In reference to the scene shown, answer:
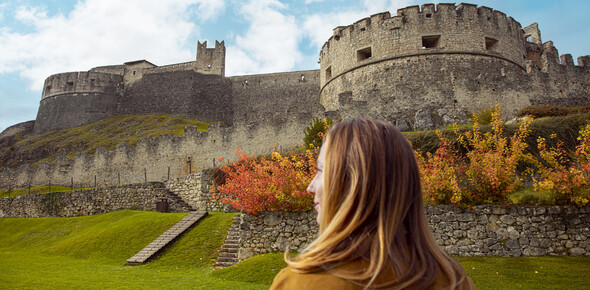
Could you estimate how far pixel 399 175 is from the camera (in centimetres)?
174

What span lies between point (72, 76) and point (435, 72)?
49249mm

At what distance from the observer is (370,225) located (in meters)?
1.71

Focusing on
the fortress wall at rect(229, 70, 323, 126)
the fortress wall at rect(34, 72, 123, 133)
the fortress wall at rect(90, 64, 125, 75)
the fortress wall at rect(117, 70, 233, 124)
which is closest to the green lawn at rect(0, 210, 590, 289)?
the fortress wall at rect(229, 70, 323, 126)

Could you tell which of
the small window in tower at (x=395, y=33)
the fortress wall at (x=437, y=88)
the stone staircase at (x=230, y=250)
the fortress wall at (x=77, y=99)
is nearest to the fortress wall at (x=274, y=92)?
the fortress wall at (x=77, y=99)

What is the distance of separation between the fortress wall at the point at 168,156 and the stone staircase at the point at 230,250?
9.80m

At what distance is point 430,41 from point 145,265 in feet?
70.2

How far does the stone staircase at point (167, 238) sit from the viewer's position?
44.6 ft

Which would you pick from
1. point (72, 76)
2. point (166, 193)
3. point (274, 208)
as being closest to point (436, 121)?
point (274, 208)

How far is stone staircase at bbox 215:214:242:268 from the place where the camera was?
41.7ft

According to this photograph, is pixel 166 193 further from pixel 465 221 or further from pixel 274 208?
pixel 465 221

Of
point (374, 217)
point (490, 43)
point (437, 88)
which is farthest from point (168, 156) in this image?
point (374, 217)

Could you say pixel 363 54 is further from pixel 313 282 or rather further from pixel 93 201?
pixel 313 282

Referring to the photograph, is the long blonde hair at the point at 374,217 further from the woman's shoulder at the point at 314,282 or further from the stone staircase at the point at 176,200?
the stone staircase at the point at 176,200

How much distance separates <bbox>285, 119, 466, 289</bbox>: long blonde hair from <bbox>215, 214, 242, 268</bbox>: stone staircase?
37.9 ft
